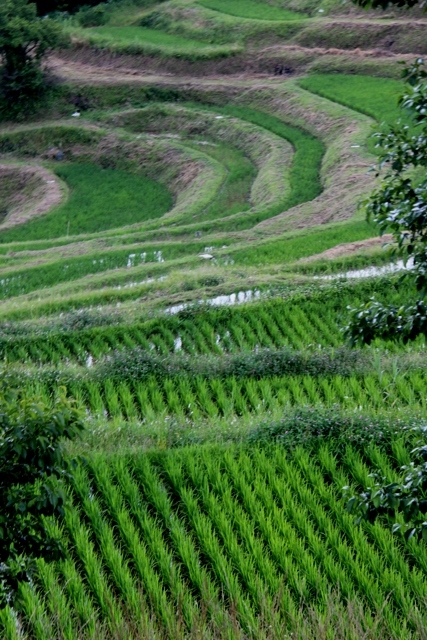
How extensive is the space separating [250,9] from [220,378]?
1477 inches

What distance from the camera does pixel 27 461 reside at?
13.1 ft

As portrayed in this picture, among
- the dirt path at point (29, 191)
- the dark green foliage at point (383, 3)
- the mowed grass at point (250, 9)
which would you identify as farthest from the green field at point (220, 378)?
the mowed grass at point (250, 9)

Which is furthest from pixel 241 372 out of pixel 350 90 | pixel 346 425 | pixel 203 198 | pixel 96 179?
pixel 350 90

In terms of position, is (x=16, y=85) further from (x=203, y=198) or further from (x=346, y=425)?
(x=346, y=425)

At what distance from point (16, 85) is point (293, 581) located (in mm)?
34322

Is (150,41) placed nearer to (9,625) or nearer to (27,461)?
(9,625)

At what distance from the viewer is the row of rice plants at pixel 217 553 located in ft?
18.1

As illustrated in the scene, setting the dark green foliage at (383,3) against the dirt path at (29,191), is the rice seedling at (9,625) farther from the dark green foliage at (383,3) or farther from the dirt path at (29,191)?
the dirt path at (29,191)

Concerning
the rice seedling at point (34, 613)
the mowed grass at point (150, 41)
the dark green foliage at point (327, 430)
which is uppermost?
the mowed grass at point (150, 41)

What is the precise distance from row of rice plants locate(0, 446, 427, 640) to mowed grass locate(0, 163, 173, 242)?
20539 millimetres

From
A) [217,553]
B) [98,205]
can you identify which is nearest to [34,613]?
[217,553]

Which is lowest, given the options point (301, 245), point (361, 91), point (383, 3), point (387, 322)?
point (301, 245)

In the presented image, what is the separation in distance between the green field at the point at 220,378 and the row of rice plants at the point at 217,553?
2cm

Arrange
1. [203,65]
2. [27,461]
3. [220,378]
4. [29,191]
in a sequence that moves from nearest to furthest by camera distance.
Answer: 1. [27,461]
2. [220,378]
3. [29,191]
4. [203,65]
